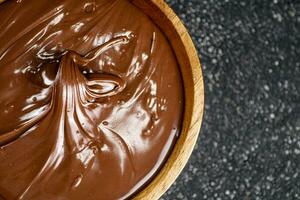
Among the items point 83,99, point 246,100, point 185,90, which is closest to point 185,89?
point 185,90

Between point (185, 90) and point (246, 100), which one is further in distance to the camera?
point (246, 100)

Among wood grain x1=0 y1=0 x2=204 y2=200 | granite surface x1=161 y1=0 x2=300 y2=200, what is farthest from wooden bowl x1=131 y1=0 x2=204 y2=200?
granite surface x1=161 y1=0 x2=300 y2=200

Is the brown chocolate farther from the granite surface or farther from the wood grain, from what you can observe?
the granite surface

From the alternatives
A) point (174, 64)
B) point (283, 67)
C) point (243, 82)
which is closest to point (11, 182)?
point (174, 64)

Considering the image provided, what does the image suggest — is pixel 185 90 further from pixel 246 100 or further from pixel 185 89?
pixel 246 100

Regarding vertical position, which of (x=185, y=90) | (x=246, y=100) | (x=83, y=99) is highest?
(x=83, y=99)

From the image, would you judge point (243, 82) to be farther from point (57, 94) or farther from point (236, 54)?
point (57, 94)
